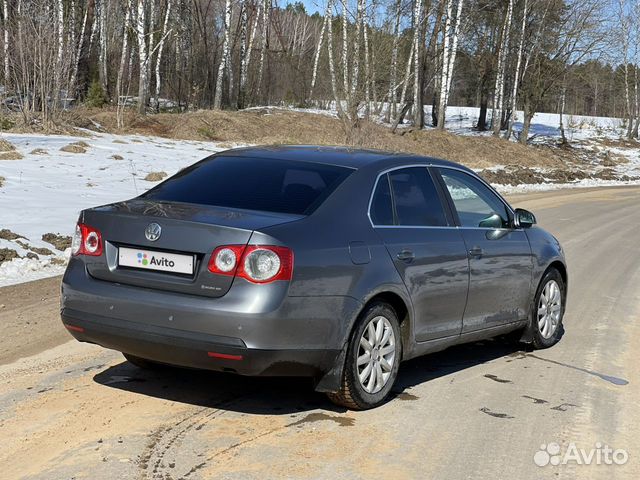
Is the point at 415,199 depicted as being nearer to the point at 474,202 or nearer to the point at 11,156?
the point at 474,202

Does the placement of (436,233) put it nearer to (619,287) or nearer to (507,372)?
(507,372)

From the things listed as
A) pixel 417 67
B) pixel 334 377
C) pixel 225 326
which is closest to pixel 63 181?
pixel 334 377

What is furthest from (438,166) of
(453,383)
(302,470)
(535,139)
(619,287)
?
(535,139)

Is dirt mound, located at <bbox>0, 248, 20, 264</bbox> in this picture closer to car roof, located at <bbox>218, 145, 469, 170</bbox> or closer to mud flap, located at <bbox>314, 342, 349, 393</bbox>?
car roof, located at <bbox>218, 145, 469, 170</bbox>

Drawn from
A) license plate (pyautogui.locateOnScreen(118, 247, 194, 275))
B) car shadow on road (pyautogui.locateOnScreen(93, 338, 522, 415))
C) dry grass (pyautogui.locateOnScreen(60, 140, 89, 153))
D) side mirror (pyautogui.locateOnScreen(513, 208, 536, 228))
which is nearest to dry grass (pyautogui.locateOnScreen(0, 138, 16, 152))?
dry grass (pyautogui.locateOnScreen(60, 140, 89, 153))

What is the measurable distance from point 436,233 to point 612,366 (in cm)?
198

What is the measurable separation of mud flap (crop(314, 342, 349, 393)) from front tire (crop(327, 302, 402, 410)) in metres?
0.05

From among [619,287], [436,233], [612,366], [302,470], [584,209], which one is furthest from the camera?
[584,209]

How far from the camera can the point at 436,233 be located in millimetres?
5918

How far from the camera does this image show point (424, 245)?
18.8ft

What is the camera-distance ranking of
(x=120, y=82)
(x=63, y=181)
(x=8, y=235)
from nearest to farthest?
(x=8, y=235) → (x=63, y=181) → (x=120, y=82)

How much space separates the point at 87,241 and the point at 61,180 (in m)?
12.3

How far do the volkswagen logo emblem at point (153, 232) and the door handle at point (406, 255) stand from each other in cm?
146

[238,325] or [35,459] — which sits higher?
[238,325]
